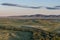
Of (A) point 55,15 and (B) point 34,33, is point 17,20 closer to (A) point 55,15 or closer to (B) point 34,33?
(B) point 34,33

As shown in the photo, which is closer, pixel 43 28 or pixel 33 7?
pixel 43 28

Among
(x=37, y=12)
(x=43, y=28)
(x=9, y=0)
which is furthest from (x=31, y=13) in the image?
(x=9, y=0)

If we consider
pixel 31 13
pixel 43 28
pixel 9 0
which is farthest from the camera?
pixel 9 0

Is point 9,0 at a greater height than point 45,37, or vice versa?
point 9,0

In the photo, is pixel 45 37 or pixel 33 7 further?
pixel 33 7

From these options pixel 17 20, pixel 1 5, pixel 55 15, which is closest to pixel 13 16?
pixel 17 20

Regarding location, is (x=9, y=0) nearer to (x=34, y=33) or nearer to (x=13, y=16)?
(x=13, y=16)

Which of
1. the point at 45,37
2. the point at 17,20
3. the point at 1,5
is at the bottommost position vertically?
the point at 45,37

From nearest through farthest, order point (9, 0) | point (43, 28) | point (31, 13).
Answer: point (43, 28)
point (31, 13)
point (9, 0)

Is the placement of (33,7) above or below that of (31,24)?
above
